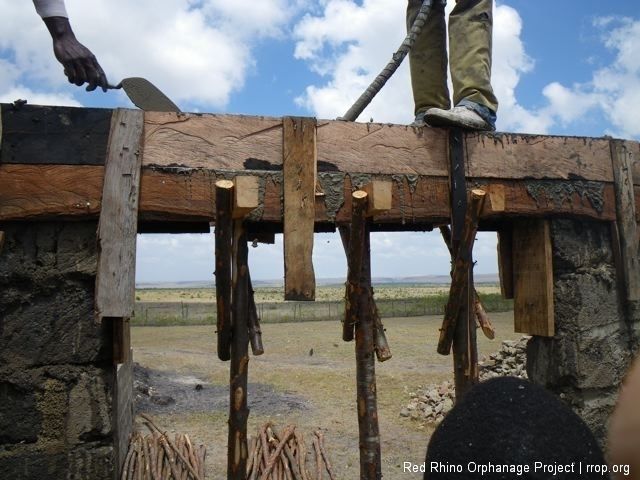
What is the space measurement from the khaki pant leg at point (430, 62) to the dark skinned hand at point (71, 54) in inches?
83.8

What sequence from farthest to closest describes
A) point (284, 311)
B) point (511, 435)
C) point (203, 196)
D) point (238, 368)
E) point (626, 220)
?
1. point (284, 311)
2. point (626, 220)
3. point (203, 196)
4. point (238, 368)
5. point (511, 435)

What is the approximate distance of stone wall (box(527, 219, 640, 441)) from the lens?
11.5 ft

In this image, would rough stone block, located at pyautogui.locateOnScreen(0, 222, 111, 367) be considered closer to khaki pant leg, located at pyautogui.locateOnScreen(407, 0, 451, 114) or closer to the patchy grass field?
khaki pant leg, located at pyautogui.locateOnScreen(407, 0, 451, 114)

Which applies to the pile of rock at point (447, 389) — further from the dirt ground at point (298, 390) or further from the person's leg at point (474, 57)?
the person's leg at point (474, 57)

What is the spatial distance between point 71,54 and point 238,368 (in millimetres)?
1999

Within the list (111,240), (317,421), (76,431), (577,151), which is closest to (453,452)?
(111,240)

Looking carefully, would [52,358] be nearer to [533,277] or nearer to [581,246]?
[533,277]

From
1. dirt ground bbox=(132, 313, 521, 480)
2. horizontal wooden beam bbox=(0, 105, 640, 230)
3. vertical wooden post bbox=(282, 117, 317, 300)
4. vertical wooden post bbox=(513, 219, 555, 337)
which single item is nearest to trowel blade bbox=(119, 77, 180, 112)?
horizontal wooden beam bbox=(0, 105, 640, 230)

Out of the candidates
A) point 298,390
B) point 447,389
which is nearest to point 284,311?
point 298,390

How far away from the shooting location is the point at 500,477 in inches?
40.8

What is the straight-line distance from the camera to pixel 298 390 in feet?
35.8

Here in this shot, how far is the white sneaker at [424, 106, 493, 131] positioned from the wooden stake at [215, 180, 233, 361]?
4.74 ft

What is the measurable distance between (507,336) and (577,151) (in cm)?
1451

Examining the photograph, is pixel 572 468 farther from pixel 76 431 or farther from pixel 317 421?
pixel 317 421
